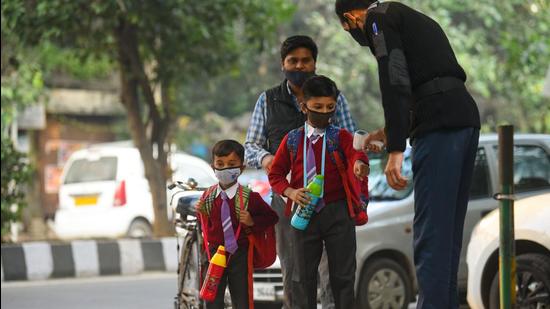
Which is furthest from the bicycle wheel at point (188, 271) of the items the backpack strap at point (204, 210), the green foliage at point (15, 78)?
the green foliage at point (15, 78)

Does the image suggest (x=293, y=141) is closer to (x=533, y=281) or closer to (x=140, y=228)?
(x=533, y=281)

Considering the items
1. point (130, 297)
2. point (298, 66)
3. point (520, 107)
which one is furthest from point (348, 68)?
point (298, 66)

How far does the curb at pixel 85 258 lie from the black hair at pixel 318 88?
9.02m

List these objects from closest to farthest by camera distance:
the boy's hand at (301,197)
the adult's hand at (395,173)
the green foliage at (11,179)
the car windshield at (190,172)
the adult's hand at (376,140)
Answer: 1. the adult's hand at (395,173)
2. the adult's hand at (376,140)
3. the boy's hand at (301,197)
4. the green foliage at (11,179)
5. the car windshield at (190,172)

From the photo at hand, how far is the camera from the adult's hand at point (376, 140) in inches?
210

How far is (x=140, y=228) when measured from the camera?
21172 millimetres

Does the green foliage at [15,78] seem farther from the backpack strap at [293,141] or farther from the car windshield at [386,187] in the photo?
the backpack strap at [293,141]

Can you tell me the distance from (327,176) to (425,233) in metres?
1.02

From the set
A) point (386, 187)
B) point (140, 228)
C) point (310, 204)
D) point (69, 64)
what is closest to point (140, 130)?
point (140, 228)

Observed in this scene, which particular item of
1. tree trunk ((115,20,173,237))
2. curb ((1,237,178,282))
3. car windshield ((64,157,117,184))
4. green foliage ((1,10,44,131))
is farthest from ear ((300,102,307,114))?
car windshield ((64,157,117,184))

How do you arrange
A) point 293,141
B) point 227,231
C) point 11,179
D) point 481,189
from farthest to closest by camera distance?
1. point 11,179
2. point 481,189
3. point 227,231
4. point 293,141

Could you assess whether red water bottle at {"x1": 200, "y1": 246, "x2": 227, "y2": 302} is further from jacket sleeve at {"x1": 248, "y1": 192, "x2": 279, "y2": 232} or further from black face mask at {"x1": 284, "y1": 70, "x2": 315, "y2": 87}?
black face mask at {"x1": 284, "y1": 70, "x2": 315, "y2": 87}

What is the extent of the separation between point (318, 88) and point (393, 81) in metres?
0.96

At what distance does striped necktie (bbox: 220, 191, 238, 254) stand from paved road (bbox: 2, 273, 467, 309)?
352 cm
